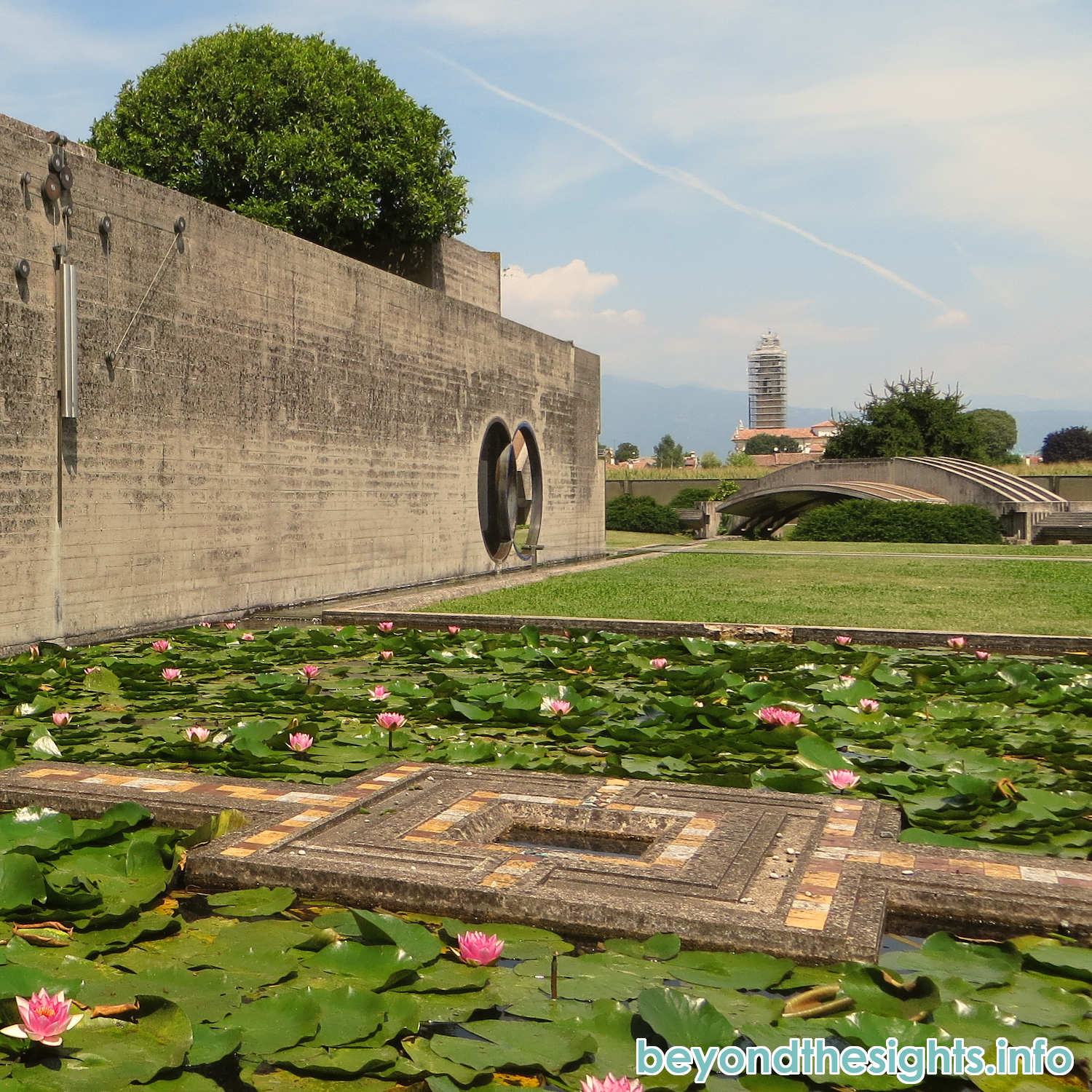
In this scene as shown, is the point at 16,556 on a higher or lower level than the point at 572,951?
higher

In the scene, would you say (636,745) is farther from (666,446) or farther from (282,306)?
(666,446)

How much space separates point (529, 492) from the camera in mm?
17531

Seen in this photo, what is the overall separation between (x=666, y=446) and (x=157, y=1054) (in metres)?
124

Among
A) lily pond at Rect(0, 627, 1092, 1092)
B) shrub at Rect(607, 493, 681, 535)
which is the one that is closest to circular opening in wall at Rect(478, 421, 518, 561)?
lily pond at Rect(0, 627, 1092, 1092)

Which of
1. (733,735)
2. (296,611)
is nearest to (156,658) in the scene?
(296,611)

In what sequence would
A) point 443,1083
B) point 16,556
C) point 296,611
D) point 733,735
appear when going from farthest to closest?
point 296,611
point 16,556
point 733,735
point 443,1083

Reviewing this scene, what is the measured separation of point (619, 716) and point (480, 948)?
9.21ft

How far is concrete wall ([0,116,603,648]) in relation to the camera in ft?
25.2

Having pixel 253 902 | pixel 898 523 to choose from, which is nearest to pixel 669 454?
pixel 898 523

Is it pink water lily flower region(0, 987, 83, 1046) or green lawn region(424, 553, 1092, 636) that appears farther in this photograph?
green lawn region(424, 553, 1092, 636)

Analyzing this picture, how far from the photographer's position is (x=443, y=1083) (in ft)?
6.31

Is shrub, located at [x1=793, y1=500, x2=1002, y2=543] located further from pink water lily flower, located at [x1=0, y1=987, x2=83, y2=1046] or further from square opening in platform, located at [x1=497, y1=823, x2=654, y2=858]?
pink water lily flower, located at [x1=0, y1=987, x2=83, y2=1046]

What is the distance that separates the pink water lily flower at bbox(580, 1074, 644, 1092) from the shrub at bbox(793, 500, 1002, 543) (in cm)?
2500

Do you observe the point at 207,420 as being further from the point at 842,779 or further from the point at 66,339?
the point at 842,779
